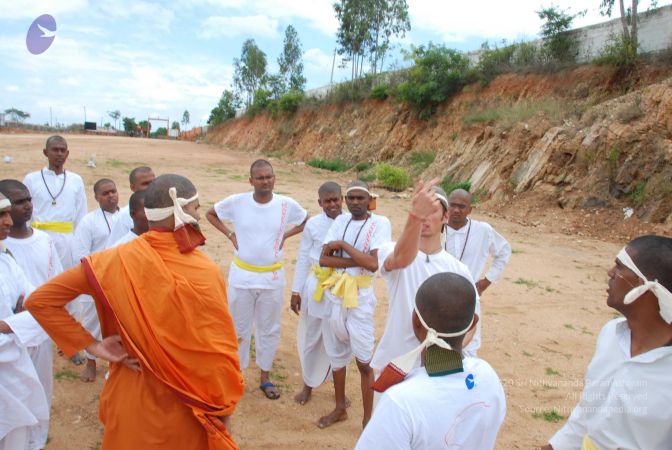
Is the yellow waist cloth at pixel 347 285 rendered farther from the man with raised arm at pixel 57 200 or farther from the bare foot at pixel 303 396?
the man with raised arm at pixel 57 200

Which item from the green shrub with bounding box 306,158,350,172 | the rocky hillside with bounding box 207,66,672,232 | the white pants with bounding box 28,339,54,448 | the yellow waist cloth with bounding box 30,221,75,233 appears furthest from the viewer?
the green shrub with bounding box 306,158,350,172

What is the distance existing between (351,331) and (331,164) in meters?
22.2

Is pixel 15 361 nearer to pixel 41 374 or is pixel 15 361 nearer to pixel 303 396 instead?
pixel 41 374

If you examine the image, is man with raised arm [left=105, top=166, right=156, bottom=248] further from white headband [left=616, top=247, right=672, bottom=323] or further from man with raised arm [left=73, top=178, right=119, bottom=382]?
white headband [left=616, top=247, right=672, bottom=323]

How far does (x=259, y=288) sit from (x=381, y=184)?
14.8 metres

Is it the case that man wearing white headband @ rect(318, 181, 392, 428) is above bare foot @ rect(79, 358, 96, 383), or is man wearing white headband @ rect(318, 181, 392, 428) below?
above

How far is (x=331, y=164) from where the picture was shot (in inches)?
1015

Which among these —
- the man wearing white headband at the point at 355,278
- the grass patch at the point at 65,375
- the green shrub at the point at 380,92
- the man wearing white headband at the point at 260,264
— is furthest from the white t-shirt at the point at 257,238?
the green shrub at the point at 380,92

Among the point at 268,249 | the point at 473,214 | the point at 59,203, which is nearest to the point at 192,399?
the point at 268,249

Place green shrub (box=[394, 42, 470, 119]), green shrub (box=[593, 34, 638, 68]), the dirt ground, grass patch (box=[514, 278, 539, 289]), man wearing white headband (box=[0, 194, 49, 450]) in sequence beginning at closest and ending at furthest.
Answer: man wearing white headband (box=[0, 194, 49, 450]), the dirt ground, grass patch (box=[514, 278, 539, 289]), green shrub (box=[593, 34, 638, 68]), green shrub (box=[394, 42, 470, 119])

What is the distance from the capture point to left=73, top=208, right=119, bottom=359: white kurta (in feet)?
15.4

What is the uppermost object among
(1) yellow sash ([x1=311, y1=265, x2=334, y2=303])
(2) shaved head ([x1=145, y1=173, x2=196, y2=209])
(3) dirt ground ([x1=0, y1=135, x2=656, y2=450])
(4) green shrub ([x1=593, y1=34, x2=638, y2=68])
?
(4) green shrub ([x1=593, y1=34, x2=638, y2=68])

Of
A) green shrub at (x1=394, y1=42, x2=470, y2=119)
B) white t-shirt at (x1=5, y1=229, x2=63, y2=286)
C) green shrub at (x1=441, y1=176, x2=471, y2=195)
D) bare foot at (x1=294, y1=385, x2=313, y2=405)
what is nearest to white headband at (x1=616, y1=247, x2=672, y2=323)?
bare foot at (x1=294, y1=385, x2=313, y2=405)

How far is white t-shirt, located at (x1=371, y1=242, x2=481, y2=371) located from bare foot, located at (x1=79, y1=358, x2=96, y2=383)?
Result: 3.07 meters
